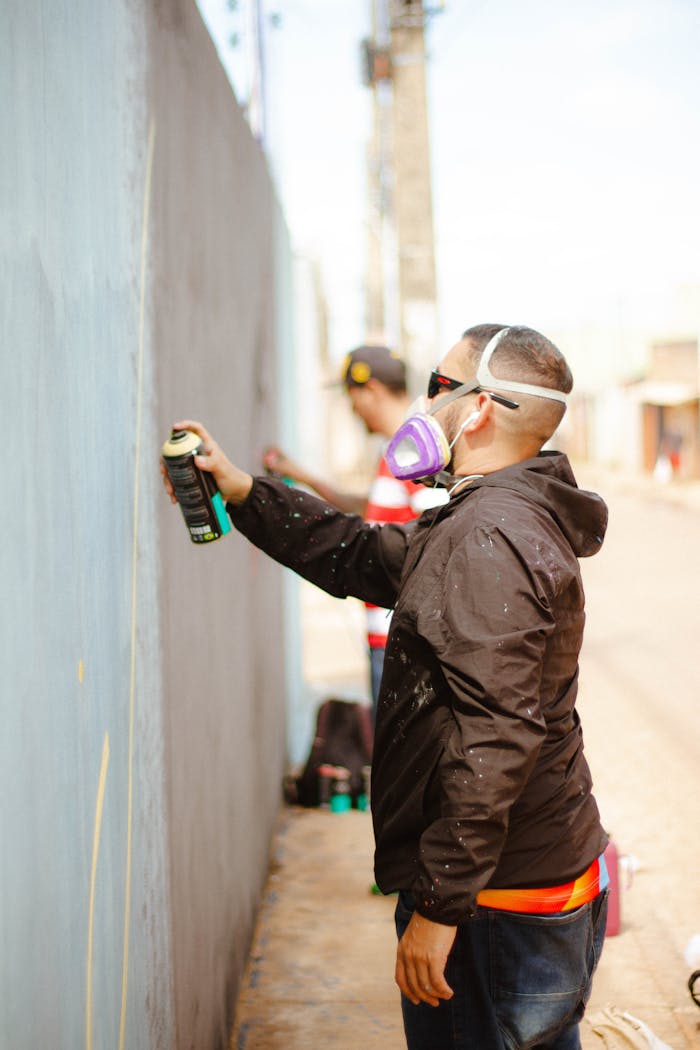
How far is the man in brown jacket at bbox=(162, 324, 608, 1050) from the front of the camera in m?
1.82

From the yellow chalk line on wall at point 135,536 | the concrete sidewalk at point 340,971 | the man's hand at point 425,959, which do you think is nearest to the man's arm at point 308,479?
the concrete sidewalk at point 340,971

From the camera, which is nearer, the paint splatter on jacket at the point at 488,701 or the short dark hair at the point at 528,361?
the paint splatter on jacket at the point at 488,701

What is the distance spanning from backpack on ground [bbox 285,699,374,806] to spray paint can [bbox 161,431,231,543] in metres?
3.28

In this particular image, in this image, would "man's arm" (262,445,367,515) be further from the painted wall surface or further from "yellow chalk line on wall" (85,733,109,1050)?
"yellow chalk line on wall" (85,733,109,1050)

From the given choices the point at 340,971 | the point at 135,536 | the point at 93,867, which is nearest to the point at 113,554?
the point at 135,536

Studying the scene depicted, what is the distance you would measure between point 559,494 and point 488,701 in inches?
18.3

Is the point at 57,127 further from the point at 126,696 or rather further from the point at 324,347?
the point at 324,347

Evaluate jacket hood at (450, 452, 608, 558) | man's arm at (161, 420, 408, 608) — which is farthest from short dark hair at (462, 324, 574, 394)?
man's arm at (161, 420, 408, 608)

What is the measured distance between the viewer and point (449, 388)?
2.26m

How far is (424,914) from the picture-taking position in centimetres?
184

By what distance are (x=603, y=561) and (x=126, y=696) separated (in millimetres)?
14695

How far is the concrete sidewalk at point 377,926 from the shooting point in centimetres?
349

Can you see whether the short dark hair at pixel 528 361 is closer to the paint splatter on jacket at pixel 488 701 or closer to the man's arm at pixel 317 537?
the paint splatter on jacket at pixel 488 701

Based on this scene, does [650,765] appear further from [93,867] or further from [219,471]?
[93,867]
